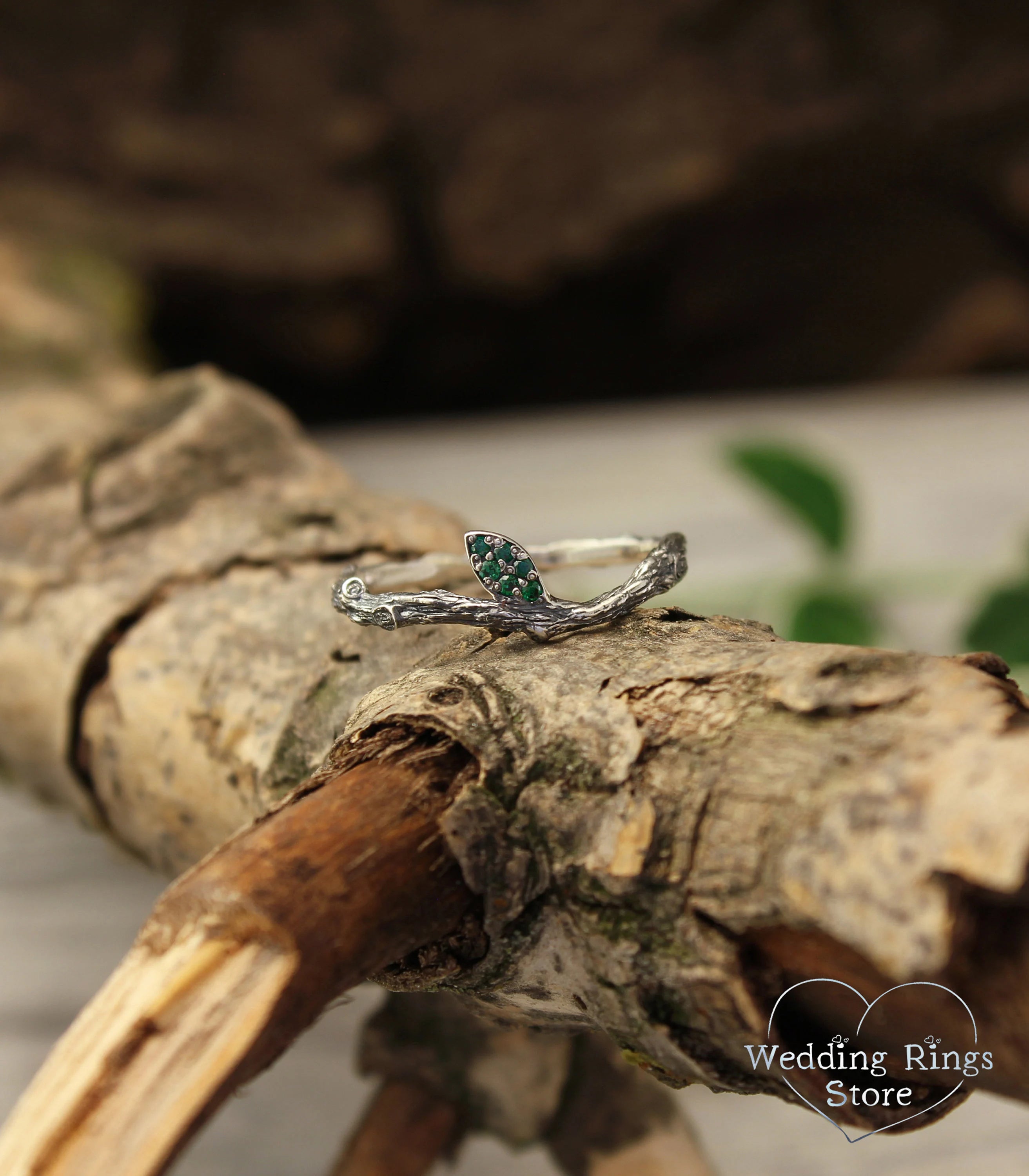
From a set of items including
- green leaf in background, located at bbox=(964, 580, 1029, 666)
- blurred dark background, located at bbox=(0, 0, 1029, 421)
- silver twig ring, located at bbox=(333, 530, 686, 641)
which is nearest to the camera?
silver twig ring, located at bbox=(333, 530, 686, 641)

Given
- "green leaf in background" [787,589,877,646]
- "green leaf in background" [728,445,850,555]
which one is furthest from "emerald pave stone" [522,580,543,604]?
"green leaf in background" [728,445,850,555]

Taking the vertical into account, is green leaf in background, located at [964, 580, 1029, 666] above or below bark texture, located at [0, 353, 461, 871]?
below

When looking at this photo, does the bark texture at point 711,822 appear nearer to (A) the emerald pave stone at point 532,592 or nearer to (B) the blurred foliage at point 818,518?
(A) the emerald pave stone at point 532,592

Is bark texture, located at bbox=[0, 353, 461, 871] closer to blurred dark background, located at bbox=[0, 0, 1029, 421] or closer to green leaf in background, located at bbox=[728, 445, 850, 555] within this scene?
green leaf in background, located at bbox=[728, 445, 850, 555]

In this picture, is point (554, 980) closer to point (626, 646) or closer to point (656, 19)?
point (626, 646)

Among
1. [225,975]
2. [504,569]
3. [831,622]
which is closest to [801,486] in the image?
[831,622]

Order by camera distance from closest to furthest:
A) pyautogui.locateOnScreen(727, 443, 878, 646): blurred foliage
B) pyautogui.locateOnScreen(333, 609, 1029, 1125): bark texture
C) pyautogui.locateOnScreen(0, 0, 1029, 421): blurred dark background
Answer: pyautogui.locateOnScreen(333, 609, 1029, 1125): bark texture
pyautogui.locateOnScreen(727, 443, 878, 646): blurred foliage
pyautogui.locateOnScreen(0, 0, 1029, 421): blurred dark background
